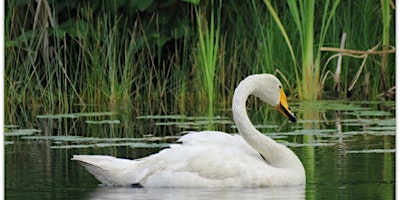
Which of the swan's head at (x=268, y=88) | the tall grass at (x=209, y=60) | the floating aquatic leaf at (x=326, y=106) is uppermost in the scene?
the tall grass at (x=209, y=60)

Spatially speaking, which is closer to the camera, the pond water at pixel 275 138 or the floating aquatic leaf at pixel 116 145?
the pond water at pixel 275 138

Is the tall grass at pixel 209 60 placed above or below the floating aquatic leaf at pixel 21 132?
above

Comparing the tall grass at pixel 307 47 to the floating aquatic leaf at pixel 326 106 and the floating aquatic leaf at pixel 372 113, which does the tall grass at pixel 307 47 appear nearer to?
the floating aquatic leaf at pixel 326 106

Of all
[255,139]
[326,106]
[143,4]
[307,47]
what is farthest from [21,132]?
[143,4]

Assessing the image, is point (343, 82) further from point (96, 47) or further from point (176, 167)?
point (176, 167)

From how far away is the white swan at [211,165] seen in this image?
8680mm

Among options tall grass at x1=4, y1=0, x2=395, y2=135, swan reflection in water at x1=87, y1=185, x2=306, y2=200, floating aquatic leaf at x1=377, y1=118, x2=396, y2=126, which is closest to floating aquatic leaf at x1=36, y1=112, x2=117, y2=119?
tall grass at x1=4, y1=0, x2=395, y2=135

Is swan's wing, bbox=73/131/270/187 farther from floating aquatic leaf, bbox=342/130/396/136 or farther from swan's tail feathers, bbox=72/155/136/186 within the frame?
floating aquatic leaf, bbox=342/130/396/136

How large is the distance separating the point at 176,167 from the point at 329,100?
19.6 ft

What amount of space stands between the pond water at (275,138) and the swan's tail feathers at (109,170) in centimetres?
8

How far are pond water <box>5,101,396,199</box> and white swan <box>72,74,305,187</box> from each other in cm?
10

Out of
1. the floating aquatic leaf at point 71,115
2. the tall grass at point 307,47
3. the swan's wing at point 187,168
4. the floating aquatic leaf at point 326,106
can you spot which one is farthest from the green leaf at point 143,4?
the swan's wing at point 187,168

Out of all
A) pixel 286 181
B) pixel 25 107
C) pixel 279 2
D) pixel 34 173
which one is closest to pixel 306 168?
pixel 286 181

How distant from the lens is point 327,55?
610 inches
